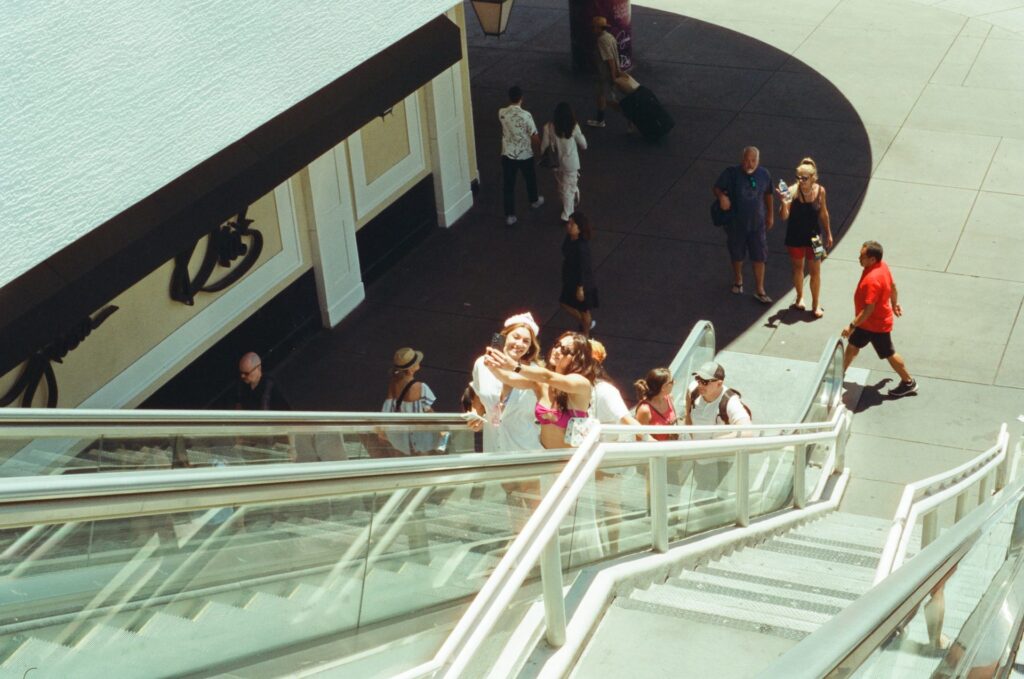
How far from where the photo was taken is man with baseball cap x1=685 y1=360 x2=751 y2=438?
8.70 metres

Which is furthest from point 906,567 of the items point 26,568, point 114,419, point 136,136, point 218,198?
point 218,198

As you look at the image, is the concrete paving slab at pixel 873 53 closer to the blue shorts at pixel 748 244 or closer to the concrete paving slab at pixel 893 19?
the concrete paving slab at pixel 893 19

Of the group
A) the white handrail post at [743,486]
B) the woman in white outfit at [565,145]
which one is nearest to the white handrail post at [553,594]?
the white handrail post at [743,486]

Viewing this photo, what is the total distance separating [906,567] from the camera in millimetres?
2570

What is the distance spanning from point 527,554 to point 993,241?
11244mm

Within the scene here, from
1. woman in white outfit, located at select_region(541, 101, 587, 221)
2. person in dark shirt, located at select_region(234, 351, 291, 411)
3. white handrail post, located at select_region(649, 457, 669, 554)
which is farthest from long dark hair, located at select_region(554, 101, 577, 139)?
white handrail post, located at select_region(649, 457, 669, 554)

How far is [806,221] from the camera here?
12094mm

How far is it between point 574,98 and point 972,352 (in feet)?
26.2

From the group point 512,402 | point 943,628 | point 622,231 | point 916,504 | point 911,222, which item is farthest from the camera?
point 622,231

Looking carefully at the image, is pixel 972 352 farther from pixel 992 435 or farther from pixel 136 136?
pixel 136 136

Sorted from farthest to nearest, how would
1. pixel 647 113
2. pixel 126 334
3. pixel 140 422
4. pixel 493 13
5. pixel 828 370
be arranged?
pixel 647 113 → pixel 493 13 → pixel 828 370 → pixel 126 334 → pixel 140 422

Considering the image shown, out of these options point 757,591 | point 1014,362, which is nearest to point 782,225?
point 1014,362

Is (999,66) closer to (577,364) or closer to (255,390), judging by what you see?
(255,390)

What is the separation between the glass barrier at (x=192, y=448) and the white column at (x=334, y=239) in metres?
5.87
